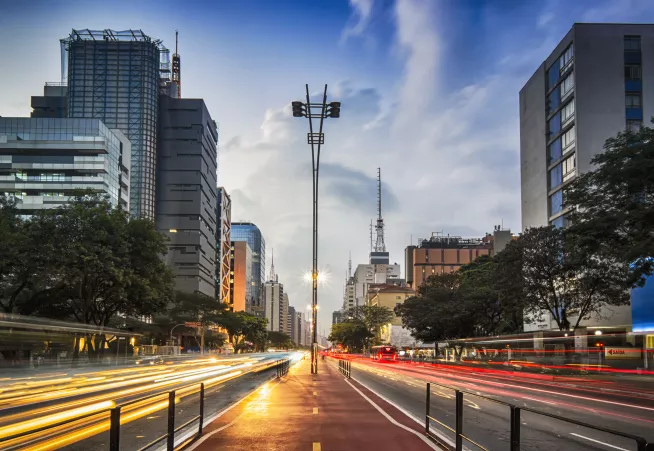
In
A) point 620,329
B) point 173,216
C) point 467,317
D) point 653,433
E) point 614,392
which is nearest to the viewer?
point 653,433

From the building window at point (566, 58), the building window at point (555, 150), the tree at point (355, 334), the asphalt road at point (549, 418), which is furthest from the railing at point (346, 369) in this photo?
the tree at point (355, 334)

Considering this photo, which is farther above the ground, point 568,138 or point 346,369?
point 568,138

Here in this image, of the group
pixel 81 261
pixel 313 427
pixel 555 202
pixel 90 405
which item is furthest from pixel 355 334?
pixel 313 427

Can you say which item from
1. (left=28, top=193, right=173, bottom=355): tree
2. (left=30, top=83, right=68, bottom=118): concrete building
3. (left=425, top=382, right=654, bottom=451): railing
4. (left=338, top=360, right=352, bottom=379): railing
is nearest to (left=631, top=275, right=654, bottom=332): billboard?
(left=338, top=360, right=352, bottom=379): railing

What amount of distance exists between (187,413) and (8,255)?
29.1m

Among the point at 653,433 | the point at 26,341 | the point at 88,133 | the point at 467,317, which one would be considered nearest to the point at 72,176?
the point at 88,133

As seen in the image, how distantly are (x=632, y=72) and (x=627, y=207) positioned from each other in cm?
4660

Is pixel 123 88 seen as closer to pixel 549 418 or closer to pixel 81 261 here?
pixel 81 261

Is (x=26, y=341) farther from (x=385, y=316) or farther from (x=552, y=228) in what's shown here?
(x=385, y=316)

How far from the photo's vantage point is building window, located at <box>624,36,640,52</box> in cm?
7031

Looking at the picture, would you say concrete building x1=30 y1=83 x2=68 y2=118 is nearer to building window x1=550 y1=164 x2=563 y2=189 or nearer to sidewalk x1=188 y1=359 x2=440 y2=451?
building window x1=550 y1=164 x2=563 y2=189

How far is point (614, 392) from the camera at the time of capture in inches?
1196

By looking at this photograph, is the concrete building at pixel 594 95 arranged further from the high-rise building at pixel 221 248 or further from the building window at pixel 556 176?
the high-rise building at pixel 221 248

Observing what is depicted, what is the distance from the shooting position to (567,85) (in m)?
71.4
